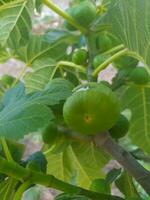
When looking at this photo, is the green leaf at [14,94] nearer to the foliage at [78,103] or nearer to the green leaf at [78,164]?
the foliage at [78,103]

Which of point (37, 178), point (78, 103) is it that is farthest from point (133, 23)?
point (37, 178)

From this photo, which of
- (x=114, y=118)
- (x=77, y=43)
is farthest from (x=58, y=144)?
(x=77, y=43)

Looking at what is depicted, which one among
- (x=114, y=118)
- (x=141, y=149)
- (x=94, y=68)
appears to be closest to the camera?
(x=114, y=118)

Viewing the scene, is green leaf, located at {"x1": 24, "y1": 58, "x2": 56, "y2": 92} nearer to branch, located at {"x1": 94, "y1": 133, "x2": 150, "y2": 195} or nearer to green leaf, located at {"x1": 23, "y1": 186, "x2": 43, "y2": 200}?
green leaf, located at {"x1": 23, "y1": 186, "x2": 43, "y2": 200}

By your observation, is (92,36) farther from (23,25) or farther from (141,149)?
(141,149)

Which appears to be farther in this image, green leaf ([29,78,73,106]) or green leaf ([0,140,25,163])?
green leaf ([0,140,25,163])

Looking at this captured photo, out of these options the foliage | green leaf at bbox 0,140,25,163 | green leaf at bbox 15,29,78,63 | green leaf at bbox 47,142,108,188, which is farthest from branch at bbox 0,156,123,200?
green leaf at bbox 15,29,78,63
